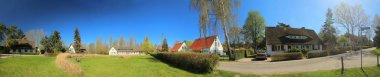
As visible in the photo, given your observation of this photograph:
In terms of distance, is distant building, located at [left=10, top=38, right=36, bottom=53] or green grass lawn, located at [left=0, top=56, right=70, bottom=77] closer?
green grass lawn, located at [left=0, top=56, right=70, bottom=77]

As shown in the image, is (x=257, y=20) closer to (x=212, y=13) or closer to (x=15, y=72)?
(x=212, y=13)

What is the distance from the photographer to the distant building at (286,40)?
42875 millimetres

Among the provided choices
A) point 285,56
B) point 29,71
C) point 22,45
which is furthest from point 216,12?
point 22,45

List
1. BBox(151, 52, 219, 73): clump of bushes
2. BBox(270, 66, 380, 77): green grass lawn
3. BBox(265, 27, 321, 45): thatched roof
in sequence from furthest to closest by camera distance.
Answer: BBox(265, 27, 321, 45): thatched roof, BBox(270, 66, 380, 77): green grass lawn, BBox(151, 52, 219, 73): clump of bushes

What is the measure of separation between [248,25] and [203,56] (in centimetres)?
4325

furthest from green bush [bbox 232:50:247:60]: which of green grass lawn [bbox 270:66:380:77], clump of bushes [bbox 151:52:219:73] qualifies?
clump of bushes [bbox 151:52:219:73]

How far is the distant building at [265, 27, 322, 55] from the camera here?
141 feet

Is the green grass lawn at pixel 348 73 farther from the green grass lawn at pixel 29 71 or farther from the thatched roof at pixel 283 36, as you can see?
the thatched roof at pixel 283 36

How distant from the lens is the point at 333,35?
65.7m

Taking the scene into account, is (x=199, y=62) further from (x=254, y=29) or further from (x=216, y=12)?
(x=254, y=29)

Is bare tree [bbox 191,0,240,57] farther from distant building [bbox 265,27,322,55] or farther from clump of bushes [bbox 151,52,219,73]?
distant building [bbox 265,27,322,55]

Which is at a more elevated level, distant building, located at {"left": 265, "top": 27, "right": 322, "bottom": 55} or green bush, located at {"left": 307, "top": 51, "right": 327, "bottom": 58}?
distant building, located at {"left": 265, "top": 27, "right": 322, "bottom": 55}

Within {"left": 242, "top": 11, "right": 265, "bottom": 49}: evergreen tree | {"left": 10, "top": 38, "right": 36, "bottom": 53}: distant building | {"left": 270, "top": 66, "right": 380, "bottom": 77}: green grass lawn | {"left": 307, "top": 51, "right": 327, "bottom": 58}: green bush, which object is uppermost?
{"left": 242, "top": 11, "right": 265, "bottom": 49}: evergreen tree

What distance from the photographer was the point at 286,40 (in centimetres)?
4347
